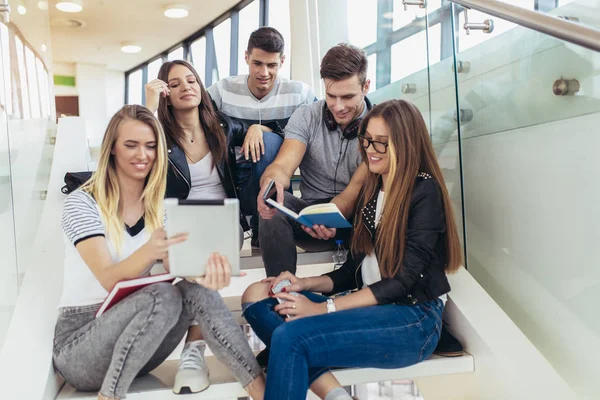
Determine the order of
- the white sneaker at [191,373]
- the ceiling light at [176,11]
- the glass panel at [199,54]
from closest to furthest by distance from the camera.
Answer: the white sneaker at [191,373]
the ceiling light at [176,11]
the glass panel at [199,54]

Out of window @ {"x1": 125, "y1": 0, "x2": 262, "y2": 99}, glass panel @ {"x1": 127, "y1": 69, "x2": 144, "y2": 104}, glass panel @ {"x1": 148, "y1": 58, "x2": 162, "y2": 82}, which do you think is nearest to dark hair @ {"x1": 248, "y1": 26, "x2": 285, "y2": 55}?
window @ {"x1": 125, "y1": 0, "x2": 262, "y2": 99}

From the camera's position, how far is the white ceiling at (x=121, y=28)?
336 inches

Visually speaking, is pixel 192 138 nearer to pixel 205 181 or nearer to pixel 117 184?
pixel 205 181

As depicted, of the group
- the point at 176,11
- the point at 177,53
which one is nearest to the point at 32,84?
the point at 176,11

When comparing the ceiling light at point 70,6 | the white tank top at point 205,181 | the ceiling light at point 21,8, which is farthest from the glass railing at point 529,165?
the ceiling light at point 70,6

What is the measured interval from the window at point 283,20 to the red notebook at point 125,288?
519 cm

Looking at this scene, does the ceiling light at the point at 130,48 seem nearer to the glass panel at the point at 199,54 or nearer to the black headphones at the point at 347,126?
the glass panel at the point at 199,54

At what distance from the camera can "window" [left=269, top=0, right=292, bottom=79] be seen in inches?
265

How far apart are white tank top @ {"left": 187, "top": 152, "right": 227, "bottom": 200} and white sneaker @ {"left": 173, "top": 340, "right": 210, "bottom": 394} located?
905mm

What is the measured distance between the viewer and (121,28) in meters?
9.79

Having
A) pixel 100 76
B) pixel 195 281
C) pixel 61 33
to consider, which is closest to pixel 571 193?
pixel 195 281

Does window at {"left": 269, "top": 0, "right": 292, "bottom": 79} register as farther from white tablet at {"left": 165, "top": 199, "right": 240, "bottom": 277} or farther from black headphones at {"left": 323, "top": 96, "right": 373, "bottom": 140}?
white tablet at {"left": 165, "top": 199, "right": 240, "bottom": 277}

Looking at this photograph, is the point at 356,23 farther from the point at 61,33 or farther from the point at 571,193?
the point at 61,33

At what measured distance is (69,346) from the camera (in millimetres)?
1676
